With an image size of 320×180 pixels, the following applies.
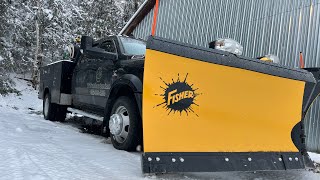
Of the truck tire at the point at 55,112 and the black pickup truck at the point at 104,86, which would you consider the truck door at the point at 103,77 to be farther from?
the truck tire at the point at 55,112

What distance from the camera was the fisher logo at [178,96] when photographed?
11.9 ft

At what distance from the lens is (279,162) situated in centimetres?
408

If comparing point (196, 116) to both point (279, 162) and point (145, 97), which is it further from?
point (279, 162)

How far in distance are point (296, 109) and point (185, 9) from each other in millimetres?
8989

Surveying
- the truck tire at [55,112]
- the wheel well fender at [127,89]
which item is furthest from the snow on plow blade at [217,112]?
the truck tire at [55,112]

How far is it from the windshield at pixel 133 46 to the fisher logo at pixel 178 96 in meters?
2.40

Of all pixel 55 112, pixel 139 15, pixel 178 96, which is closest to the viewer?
pixel 178 96

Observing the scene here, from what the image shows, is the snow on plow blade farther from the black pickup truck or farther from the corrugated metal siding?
the corrugated metal siding

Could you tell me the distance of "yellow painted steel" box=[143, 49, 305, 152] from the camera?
3.59 m

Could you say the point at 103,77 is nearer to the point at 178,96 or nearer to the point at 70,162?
the point at 70,162

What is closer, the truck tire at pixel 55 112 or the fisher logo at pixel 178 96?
the fisher logo at pixel 178 96

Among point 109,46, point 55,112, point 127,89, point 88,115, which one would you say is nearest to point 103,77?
point 109,46

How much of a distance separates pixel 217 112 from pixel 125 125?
1446 mm

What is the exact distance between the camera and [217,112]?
3.87 m
